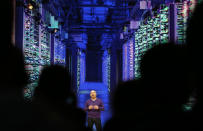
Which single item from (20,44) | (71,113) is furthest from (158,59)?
(20,44)

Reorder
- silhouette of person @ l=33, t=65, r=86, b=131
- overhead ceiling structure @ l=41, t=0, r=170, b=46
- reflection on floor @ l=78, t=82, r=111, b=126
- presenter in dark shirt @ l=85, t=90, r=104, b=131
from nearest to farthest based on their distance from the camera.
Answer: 1. silhouette of person @ l=33, t=65, r=86, b=131
2. presenter in dark shirt @ l=85, t=90, r=104, b=131
3. reflection on floor @ l=78, t=82, r=111, b=126
4. overhead ceiling structure @ l=41, t=0, r=170, b=46

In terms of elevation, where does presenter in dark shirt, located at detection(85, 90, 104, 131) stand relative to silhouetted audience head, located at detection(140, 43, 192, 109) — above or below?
below

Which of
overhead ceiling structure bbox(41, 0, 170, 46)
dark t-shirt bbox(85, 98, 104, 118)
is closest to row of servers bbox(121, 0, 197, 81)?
dark t-shirt bbox(85, 98, 104, 118)

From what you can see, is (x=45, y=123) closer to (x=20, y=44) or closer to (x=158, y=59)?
(x=158, y=59)

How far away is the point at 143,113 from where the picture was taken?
1.22 metres

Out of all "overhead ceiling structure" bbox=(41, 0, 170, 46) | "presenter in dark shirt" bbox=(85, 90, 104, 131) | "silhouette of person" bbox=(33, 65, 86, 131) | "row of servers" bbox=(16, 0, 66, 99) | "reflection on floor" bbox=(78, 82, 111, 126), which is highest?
"overhead ceiling structure" bbox=(41, 0, 170, 46)

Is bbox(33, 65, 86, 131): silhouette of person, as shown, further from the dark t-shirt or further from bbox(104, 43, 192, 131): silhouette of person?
the dark t-shirt

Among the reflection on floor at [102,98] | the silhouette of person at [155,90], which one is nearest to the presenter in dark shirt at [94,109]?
the reflection on floor at [102,98]

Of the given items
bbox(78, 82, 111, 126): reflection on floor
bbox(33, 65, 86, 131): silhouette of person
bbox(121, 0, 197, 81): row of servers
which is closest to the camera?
bbox(33, 65, 86, 131): silhouette of person

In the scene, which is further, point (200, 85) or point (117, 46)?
point (117, 46)

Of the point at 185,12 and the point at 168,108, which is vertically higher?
the point at 185,12

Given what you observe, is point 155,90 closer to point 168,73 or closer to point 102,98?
point 168,73

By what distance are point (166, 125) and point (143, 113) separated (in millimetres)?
161

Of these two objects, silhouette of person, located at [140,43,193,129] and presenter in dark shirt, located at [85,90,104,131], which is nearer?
silhouette of person, located at [140,43,193,129]
